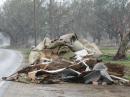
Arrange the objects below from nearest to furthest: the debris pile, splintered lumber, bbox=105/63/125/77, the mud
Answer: the mud < the debris pile < splintered lumber, bbox=105/63/125/77

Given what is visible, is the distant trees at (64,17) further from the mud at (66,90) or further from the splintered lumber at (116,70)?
the mud at (66,90)

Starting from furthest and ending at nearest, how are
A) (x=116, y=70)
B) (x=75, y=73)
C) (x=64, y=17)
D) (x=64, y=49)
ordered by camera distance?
(x=64, y=17) → (x=64, y=49) → (x=116, y=70) → (x=75, y=73)

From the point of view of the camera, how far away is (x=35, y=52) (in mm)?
26766

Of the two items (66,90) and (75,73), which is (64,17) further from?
(66,90)

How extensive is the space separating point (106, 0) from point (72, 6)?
16298mm

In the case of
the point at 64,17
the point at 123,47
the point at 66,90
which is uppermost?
the point at 64,17

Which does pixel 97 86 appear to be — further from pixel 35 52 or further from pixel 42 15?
pixel 42 15

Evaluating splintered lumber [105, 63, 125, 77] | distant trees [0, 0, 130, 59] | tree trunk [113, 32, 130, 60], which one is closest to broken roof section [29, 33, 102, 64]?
tree trunk [113, 32, 130, 60]

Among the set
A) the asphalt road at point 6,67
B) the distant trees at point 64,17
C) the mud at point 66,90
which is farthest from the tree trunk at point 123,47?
the distant trees at point 64,17

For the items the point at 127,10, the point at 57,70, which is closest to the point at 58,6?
the point at 127,10

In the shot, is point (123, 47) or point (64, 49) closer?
point (64, 49)

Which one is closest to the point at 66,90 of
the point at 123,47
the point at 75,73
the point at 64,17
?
the point at 75,73

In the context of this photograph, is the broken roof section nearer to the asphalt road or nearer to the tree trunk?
the asphalt road

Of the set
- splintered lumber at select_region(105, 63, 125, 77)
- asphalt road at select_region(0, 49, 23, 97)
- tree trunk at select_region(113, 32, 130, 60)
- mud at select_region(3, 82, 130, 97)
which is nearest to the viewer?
mud at select_region(3, 82, 130, 97)
